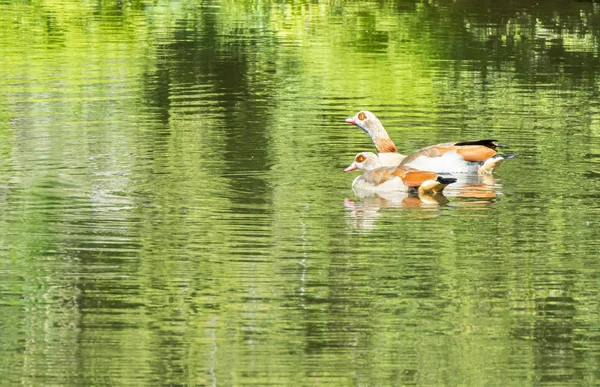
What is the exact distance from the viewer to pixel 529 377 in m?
9.45

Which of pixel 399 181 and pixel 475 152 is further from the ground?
pixel 475 152

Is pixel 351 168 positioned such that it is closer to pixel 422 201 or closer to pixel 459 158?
pixel 459 158

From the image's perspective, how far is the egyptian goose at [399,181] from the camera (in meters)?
15.4

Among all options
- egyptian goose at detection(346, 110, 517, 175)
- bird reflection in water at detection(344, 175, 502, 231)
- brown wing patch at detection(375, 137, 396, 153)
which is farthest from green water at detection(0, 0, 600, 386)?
brown wing patch at detection(375, 137, 396, 153)

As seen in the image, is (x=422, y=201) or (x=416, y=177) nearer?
(x=422, y=201)

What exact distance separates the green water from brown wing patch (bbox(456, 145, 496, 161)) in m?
0.43

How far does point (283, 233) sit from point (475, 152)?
156 inches

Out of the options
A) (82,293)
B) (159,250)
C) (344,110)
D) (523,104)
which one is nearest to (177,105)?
(344,110)

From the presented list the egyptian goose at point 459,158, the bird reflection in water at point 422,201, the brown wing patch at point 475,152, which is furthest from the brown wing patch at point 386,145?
the bird reflection in water at point 422,201

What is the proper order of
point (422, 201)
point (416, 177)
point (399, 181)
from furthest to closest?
point (399, 181)
point (416, 177)
point (422, 201)

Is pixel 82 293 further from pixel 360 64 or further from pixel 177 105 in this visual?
pixel 360 64

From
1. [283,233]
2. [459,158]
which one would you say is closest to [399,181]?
[459,158]

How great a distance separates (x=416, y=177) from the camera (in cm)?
1552

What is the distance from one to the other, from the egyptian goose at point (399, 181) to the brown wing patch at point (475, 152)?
0.91 metres
